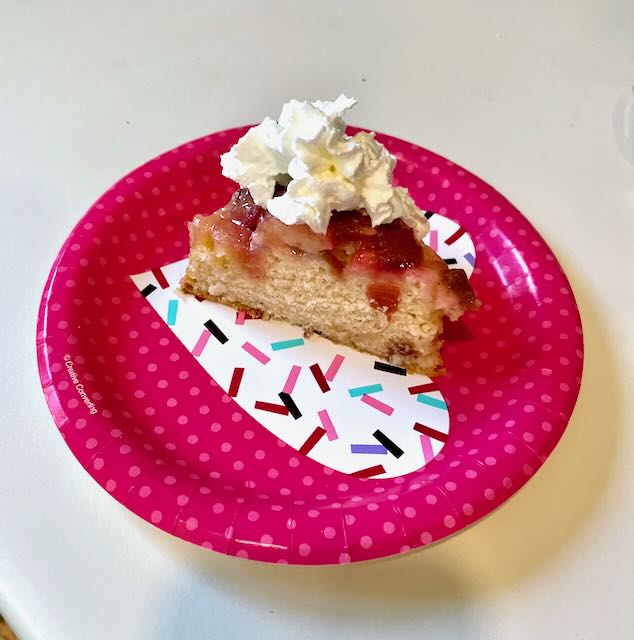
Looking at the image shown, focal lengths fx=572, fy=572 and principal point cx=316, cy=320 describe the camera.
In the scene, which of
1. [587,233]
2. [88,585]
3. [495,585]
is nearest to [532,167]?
[587,233]

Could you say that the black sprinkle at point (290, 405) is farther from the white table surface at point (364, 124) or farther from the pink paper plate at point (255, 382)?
the white table surface at point (364, 124)

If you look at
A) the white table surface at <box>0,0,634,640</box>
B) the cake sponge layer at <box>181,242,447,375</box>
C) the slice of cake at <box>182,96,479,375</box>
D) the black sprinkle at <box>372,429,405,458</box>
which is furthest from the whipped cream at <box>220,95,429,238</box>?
the white table surface at <box>0,0,634,640</box>

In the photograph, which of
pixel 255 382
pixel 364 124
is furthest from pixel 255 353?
pixel 364 124

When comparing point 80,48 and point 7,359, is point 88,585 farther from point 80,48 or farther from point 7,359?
point 80,48

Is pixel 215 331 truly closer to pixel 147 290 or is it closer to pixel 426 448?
pixel 147 290

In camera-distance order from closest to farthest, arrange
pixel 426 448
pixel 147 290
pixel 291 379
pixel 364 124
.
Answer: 1. pixel 426 448
2. pixel 291 379
3. pixel 147 290
4. pixel 364 124

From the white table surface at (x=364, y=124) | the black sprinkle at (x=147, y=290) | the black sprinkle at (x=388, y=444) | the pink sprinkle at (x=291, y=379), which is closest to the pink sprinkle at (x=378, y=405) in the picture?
the black sprinkle at (x=388, y=444)

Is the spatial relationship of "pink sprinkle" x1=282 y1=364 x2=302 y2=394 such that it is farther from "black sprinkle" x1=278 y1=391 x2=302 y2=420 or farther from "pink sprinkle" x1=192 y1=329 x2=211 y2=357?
"pink sprinkle" x1=192 y1=329 x2=211 y2=357
